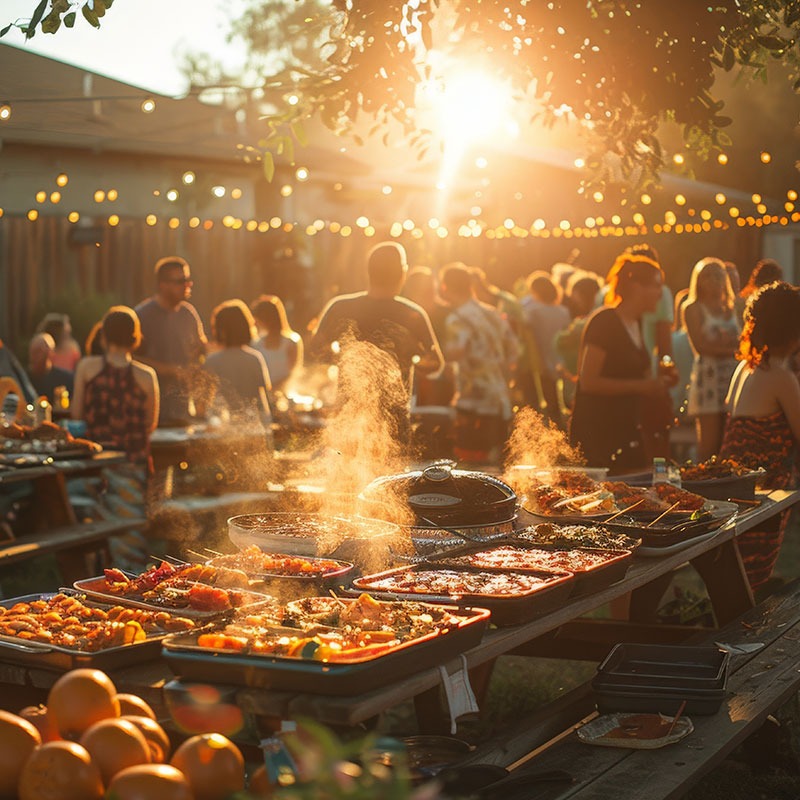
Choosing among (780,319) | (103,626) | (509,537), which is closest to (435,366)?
(780,319)

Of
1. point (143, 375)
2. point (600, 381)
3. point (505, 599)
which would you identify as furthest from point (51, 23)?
point (143, 375)

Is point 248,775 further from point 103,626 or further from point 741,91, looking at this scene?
point 741,91

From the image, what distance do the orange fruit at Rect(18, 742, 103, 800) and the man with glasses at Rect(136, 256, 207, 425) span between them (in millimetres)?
7409

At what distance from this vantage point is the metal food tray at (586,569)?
3926 millimetres

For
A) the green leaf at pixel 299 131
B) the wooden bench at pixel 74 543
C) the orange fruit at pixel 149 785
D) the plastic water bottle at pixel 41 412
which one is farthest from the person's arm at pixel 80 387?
the orange fruit at pixel 149 785

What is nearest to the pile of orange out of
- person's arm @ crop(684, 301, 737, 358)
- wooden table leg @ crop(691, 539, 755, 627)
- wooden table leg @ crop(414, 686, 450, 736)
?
wooden table leg @ crop(414, 686, 450, 736)

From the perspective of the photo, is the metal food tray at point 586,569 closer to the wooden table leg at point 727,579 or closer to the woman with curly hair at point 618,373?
the wooden table leg at point 727,579

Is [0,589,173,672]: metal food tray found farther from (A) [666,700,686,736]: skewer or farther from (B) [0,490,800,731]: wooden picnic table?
(A) [666,700,686,736]: skewer

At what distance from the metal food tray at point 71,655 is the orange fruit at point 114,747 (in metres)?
0.52

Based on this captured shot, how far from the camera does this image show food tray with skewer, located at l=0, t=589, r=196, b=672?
3.16m

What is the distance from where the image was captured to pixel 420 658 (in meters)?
3.05

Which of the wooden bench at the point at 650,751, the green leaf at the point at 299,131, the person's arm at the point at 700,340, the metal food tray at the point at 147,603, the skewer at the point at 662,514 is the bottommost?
the wooden bench at the point at 650,751

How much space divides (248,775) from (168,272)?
6.65 metres

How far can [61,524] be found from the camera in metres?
8.22
